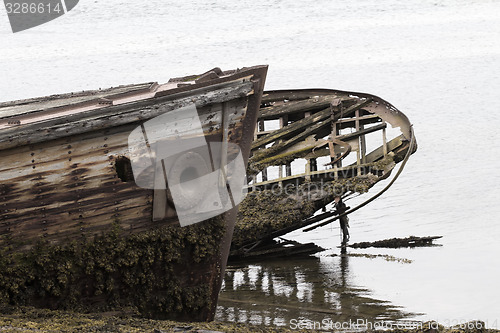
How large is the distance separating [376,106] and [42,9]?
24.0m

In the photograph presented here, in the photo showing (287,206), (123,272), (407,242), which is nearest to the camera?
(123,272)

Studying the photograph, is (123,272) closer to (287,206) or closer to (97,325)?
(97,325)

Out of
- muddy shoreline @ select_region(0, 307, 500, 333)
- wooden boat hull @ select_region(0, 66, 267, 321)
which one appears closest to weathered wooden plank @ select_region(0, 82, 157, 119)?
wooden boat hull @ select_region(0, 66, 267, 321)

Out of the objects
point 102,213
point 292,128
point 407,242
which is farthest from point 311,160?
point 102,213

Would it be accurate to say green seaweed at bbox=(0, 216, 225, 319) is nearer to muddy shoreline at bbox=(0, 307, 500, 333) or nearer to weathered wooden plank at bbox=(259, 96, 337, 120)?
muddy shoreline at bbox=(0, 307, 500, 333)

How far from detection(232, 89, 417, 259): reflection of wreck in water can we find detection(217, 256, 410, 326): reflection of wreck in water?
64cm

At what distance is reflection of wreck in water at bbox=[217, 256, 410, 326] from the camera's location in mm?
10066

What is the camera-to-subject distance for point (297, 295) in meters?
11.1

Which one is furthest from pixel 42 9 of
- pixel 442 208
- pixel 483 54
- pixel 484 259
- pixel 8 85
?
pixel 484 259

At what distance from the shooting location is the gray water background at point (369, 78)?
37.4 feet

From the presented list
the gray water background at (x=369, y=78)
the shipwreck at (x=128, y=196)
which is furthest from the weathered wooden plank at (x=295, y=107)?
the shipwreck at (x=128, y=196)

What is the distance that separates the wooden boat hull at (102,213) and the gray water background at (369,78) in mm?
1491

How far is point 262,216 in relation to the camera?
13477mm

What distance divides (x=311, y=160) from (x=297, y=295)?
12.2 ft
